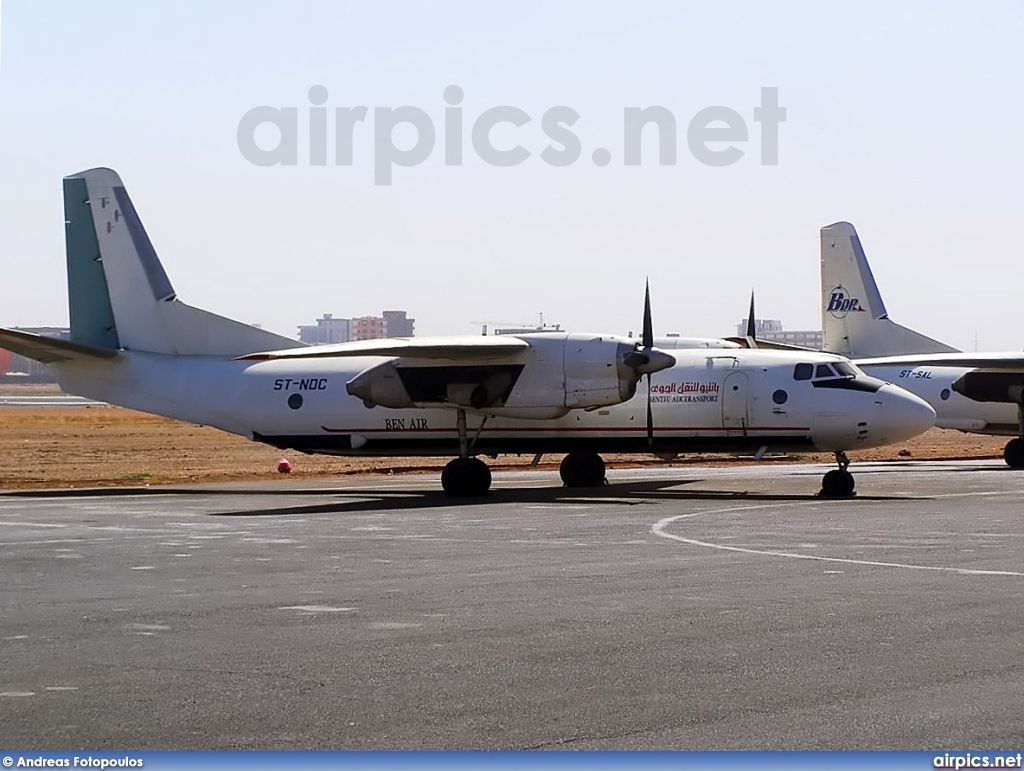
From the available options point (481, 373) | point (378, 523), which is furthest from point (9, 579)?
point (481, 373)

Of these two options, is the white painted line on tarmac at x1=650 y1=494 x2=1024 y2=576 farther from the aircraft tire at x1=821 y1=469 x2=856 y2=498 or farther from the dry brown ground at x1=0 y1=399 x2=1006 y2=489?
the dry brown ground at x1=0 y1=399 x2=1006 y2=489

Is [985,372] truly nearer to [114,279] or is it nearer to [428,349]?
[428,349]

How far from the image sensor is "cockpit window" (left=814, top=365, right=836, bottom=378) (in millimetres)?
29875

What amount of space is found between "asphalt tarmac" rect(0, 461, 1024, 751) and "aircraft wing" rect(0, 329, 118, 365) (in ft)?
30.8

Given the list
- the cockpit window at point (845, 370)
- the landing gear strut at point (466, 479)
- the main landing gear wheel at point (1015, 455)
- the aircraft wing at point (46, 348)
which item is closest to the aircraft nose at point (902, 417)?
the cockpit window at point (845, 370)

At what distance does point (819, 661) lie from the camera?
398 inches

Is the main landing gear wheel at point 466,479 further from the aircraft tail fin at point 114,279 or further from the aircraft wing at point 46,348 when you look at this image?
the aircraft wing at point 46,348

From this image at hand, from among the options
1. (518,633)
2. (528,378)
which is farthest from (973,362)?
(518,633)

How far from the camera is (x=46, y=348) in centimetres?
3219

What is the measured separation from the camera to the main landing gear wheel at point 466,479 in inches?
1198

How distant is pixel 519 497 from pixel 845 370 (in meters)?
7.38

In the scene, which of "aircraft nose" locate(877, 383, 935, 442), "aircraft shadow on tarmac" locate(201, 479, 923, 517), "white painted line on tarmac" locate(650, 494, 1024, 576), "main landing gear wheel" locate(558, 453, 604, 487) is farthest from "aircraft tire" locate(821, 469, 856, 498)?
"white painted line on tarmac" locate(650, 494, 1024, 576)

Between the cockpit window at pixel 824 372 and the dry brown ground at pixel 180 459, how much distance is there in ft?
54.4

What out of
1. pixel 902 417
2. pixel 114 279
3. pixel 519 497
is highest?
pixel 114 279
